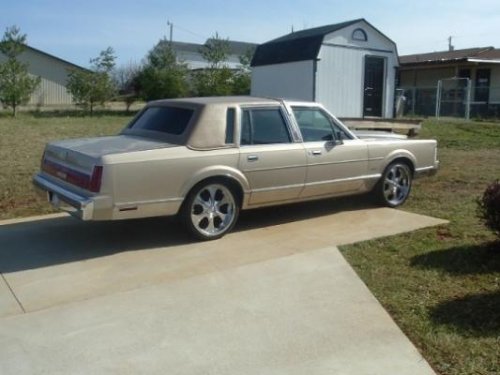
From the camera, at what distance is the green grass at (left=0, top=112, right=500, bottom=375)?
3885 millimetres

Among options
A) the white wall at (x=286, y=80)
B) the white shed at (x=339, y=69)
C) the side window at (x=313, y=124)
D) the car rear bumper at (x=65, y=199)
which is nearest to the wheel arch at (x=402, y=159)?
the side window at (x=313, y=124)

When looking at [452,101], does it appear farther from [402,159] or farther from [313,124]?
[313,124]

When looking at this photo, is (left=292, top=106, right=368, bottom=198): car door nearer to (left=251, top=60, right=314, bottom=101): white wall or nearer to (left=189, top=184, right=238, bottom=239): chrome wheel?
(left=189, top=184, right=238, bottom=239): chrome wheel

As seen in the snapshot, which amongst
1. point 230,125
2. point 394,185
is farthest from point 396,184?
point 230,125

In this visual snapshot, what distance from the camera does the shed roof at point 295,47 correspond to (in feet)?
58.0

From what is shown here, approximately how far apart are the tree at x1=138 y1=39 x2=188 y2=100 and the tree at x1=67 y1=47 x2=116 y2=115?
1816 millimetres

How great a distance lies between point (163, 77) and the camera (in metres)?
30.6

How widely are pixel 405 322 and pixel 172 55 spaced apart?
29242mm

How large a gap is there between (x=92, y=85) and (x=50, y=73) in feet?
31.8

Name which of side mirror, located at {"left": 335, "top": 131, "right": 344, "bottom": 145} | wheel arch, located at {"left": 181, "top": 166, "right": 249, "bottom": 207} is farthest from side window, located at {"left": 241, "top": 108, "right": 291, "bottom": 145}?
side mirror, located at {"left": 335, "top": 131, "right": 344, "bottom": 145}

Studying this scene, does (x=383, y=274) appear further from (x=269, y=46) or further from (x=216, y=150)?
(x=269, y=46)

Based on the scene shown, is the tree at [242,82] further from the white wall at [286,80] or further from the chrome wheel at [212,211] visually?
the chrome wheel at [212,211]

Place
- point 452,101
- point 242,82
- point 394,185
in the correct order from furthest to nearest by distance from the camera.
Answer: point 242,82 → point 452,101 → point 394,185

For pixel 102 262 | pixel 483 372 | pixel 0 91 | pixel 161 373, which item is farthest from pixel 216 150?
pixel 0 91
